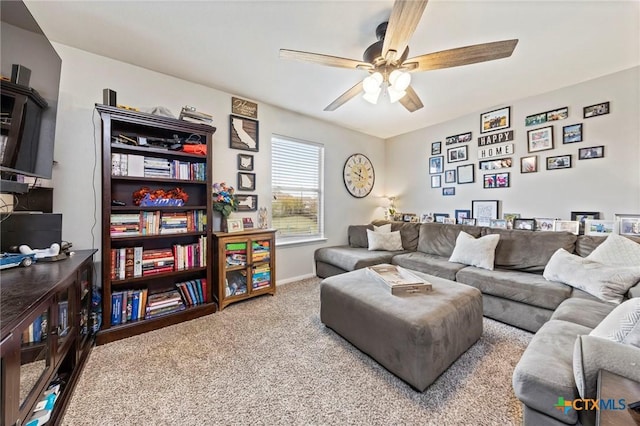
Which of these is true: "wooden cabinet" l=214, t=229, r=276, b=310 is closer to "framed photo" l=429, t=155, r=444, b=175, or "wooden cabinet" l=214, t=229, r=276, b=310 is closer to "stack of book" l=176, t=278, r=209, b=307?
"stack of book" l=176, t=278, r=209, b=307

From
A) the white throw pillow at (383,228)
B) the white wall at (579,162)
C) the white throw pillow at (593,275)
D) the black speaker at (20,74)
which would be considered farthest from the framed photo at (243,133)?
the white throw pillow at (593,275)

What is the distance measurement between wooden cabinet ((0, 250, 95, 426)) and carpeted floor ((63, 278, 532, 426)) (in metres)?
0.19

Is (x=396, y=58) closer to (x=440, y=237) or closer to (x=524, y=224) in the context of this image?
(x=440, y=237)

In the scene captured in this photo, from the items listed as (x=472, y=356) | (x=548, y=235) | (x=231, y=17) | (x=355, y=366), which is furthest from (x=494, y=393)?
(x=231, y=17)

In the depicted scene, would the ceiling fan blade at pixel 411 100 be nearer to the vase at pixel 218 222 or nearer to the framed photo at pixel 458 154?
the framed photo at pixel 458 154

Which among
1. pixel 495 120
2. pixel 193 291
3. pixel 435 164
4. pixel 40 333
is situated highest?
pixel 495 120

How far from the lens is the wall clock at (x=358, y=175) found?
4051mm

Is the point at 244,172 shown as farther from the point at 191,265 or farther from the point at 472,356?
the point at 472,356

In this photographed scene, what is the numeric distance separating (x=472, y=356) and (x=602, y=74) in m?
3.11

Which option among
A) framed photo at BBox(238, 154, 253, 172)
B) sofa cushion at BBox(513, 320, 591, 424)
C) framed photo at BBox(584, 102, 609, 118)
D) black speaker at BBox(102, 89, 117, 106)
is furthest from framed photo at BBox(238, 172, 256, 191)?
framed photo at BBox(584, 102, 609, 118)

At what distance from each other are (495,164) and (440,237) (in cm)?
123

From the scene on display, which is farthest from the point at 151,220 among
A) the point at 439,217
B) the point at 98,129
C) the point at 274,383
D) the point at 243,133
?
the point at 439,217

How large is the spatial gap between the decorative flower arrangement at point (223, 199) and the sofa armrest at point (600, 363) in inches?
108

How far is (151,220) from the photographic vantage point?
2.14 m
